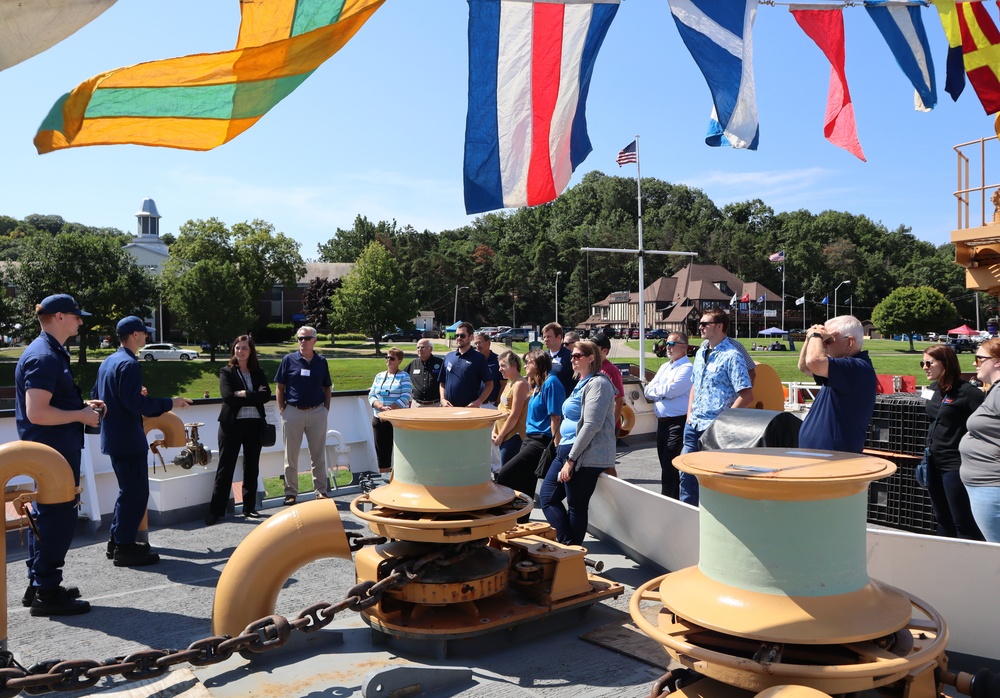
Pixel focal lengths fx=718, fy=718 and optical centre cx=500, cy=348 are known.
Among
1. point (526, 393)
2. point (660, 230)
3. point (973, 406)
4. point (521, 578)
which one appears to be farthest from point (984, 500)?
point (660, 230)

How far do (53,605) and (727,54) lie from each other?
605cm

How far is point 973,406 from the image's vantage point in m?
5.37

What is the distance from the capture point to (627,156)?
23156 millimetres

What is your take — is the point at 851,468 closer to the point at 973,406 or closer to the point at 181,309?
the point at 973,406

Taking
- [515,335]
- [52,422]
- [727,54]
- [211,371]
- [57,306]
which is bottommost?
[211,371]

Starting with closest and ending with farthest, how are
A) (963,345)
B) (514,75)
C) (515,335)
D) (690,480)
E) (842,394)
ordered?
(842,394) → (514,75) → (690,480) → (963,345) → (515,335)

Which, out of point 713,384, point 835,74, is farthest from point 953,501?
point 835,74

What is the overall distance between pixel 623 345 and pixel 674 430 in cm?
5678

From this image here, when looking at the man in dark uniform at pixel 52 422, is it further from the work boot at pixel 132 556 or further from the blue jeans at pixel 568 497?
the blue jeans at pixel 568 497

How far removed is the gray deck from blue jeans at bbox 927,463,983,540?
88.7 inches

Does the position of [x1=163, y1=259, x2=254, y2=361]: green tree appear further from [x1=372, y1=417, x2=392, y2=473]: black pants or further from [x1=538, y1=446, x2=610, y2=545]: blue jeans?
[x1=538, y1=446, x2=610, y2=545]: blue jeans

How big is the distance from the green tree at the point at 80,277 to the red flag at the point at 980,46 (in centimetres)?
4762

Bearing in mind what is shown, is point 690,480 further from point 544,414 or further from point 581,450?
point 544,414

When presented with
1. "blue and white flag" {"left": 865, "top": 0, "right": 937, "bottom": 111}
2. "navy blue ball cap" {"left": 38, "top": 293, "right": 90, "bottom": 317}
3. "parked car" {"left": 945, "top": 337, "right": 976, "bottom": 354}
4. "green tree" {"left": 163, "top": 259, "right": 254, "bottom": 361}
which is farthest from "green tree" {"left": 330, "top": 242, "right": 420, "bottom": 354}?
"navy blue ball cap" {"left": 38, "top": 293, "right": 90, "bottom": 317}
